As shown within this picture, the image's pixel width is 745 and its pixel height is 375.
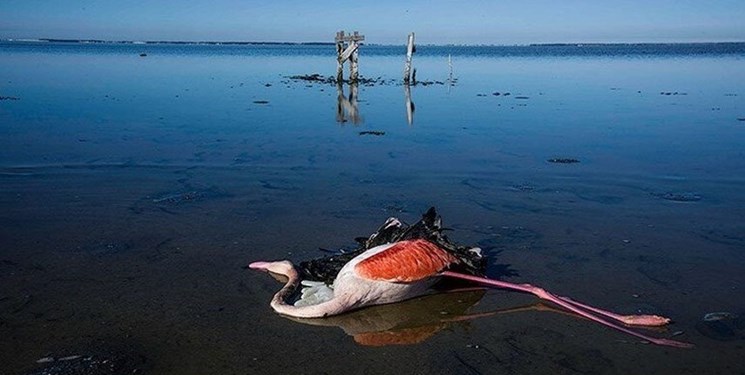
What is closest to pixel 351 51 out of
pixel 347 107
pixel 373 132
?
pixel 347 107

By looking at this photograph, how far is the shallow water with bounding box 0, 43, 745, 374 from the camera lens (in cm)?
430

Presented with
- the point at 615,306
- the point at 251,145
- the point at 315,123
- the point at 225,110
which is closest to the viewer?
the point at 615,306

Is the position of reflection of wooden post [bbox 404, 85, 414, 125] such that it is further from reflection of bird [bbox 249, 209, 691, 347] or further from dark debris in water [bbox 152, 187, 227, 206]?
reflection of bird [bbox 249, 209, 691, 347]

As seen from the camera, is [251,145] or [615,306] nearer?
[615,306]

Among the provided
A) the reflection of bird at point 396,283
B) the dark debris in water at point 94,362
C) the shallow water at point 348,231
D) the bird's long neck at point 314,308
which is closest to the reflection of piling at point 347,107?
the shallow water at point 348,231

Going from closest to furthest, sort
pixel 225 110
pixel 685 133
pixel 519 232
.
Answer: pixel 519 232 < pixel 685 133 < pixel 225 110

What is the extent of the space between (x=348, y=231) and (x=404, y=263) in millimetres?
2044

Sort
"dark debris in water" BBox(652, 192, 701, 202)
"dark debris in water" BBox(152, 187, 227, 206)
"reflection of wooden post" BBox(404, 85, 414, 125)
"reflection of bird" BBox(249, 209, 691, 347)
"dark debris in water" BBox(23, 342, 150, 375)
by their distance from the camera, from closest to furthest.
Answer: "dark debris in water" BBox(23, 342, 150, 375), "reflection of bird" BBox(249, 209, 691, 347), "dark debris in water" BBox(152, 187, 227, 206), "dark debris in water" BBox(652, 192, 701, 202), "reflection of wooden post" BBox(404, 85, 414, 125)

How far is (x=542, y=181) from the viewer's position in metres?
9.57

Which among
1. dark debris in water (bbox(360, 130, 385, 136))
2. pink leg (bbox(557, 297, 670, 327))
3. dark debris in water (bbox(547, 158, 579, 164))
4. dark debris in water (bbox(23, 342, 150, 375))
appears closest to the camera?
dark debris in water (bbox(23, 342, 150, 375))

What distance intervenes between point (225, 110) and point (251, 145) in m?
6.90

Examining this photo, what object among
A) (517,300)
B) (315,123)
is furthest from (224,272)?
(315,123)

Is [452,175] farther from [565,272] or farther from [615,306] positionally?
[615,306]

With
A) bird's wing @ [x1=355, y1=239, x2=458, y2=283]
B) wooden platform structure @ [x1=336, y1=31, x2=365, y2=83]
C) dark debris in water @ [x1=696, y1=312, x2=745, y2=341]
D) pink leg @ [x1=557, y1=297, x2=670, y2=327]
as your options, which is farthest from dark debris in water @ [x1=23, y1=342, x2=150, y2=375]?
wooden platform structure @ [x1=336, y1=31, x2=365, y2=83]
